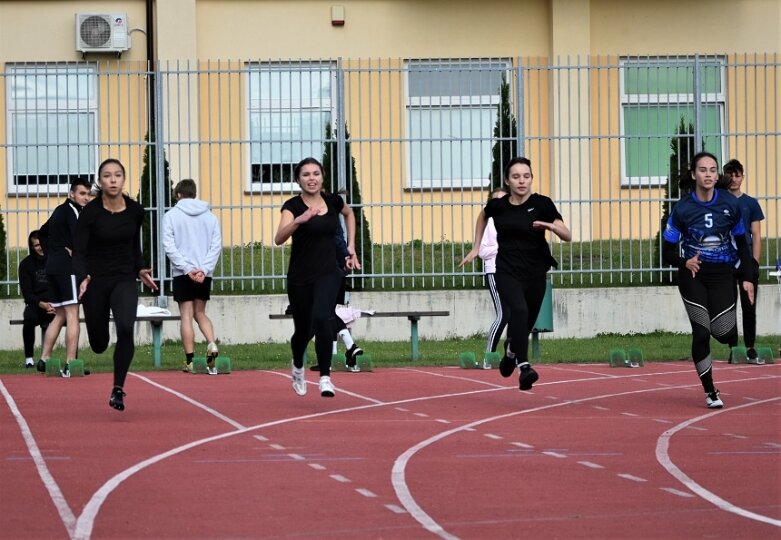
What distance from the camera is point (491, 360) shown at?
17094 millimetres

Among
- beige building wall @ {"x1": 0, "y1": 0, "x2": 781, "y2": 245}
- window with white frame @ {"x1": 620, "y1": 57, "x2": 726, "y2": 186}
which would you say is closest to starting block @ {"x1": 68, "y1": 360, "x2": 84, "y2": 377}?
window with white frame @ {"x1": 620, "y1": 57, "x2": 726, "y2": 186}

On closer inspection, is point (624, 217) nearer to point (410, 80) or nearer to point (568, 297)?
point (568, 297)

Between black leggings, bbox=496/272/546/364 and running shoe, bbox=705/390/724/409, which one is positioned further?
black leggings, bbox=496/272/546/364

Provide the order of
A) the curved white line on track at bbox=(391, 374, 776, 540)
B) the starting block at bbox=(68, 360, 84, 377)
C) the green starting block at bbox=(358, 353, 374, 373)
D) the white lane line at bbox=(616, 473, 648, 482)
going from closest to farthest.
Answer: the curved white line on track at bbox=(391, 374, 776, 540)
the white lane line at bbox=(616, 473, 648, 482)
the starting block at bbox=(68, 360, 84, 377)
the green starting block at bbox=(358, 353, 374, 373)

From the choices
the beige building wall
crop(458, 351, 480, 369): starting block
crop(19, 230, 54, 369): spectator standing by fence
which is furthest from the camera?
the beige building wall

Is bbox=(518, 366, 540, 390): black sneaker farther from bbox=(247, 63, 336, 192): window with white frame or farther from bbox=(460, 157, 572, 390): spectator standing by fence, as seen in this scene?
bbox=(247, 63, 336, 192): window with white frame

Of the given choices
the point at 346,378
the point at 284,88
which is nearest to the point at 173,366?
the point at 346,378

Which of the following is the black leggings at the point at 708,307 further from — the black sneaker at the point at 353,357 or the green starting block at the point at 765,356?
the green starting block at the point at 765,356

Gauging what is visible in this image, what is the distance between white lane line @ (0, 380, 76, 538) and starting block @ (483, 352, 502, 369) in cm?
546

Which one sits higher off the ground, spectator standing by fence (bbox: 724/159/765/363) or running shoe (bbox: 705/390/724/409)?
spectator standing by fence (bbox: 724/159/765/363)

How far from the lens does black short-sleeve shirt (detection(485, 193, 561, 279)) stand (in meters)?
13.0

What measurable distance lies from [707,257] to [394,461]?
398 cm

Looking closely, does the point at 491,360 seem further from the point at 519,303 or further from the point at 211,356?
the point at 519,303

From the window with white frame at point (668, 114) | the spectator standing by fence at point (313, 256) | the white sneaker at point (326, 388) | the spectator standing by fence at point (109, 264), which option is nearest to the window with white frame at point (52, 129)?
the window with white frame at point (668, 114)
